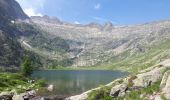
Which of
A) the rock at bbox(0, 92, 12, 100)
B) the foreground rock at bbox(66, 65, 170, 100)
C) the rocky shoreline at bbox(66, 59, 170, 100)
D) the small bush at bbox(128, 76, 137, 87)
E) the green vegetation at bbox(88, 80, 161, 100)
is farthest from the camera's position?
the rock at bbox(0, 92, 12, 100)

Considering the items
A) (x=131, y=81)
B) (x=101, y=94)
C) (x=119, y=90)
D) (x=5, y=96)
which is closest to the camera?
(x=119, y=90)

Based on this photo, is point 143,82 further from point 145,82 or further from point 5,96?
point 5,96

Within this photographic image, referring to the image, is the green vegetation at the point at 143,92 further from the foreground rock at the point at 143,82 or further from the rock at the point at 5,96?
the rock at the point at 5,96

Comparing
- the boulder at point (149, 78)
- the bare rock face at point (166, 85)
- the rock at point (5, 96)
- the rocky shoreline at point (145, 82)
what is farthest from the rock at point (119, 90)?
the rock at point (5, 96)

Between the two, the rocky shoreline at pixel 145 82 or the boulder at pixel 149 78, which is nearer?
the rocky shoreline at pixel 145 82

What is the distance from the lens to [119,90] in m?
67.1

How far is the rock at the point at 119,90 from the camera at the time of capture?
6621 centimetres

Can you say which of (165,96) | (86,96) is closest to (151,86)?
(165,96)

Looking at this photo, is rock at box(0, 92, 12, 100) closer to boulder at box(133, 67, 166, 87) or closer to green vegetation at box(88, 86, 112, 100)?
green vegetation at box(88, 86, 112, 100)

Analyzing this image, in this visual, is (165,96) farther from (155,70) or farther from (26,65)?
(26,65)

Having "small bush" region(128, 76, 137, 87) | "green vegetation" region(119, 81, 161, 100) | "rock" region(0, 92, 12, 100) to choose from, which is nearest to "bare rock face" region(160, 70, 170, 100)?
"green vegetation" region(119, 81, 161, 100)

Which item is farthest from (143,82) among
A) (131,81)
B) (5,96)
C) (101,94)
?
(5,96)

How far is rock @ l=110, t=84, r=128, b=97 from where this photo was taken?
66.2m

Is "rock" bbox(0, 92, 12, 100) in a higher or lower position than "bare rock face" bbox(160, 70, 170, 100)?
lower
